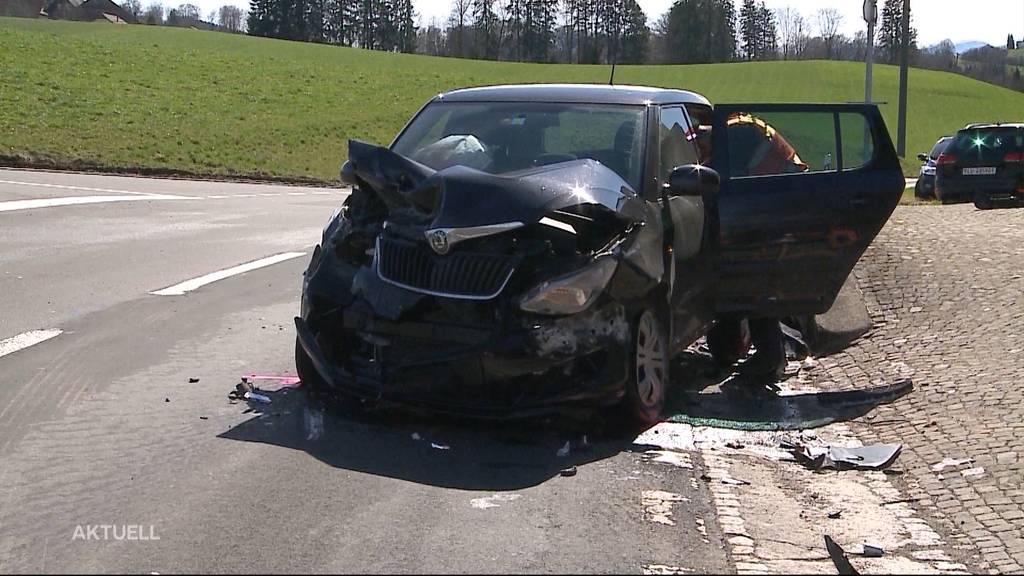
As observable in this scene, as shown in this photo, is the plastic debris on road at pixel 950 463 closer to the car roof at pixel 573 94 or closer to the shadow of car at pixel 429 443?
the shadow of car at pixel 429 443

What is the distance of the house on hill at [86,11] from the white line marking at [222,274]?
126242 millimetres

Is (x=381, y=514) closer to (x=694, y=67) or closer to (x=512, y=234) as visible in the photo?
(x=512, y=234)

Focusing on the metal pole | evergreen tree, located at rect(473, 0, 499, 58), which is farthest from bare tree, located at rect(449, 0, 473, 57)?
the metal pole

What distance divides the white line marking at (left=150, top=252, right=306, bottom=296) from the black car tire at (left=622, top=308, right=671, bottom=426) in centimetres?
518

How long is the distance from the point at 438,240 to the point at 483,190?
1.20 ft

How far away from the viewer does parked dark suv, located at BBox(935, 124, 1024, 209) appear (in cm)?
2042

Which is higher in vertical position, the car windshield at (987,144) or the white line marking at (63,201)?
the car windshield at (987,144)

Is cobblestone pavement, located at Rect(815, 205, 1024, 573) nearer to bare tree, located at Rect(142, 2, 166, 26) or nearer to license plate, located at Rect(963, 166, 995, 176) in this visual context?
license plate, located at Rect(963, 166, 995, 176)

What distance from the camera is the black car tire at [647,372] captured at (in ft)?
19.7

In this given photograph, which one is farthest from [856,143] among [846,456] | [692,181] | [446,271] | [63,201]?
[63,201]

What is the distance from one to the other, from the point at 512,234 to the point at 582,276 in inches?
15.7

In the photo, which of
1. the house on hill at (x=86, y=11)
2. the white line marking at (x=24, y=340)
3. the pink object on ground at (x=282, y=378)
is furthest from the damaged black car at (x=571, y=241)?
the house on hill at (x=86, y=11)

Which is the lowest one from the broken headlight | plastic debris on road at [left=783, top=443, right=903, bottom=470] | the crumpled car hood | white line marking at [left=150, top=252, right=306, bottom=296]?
plastic debris on road at [left=783, top=443, right=903, bottom=470]

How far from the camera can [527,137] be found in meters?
6.93
